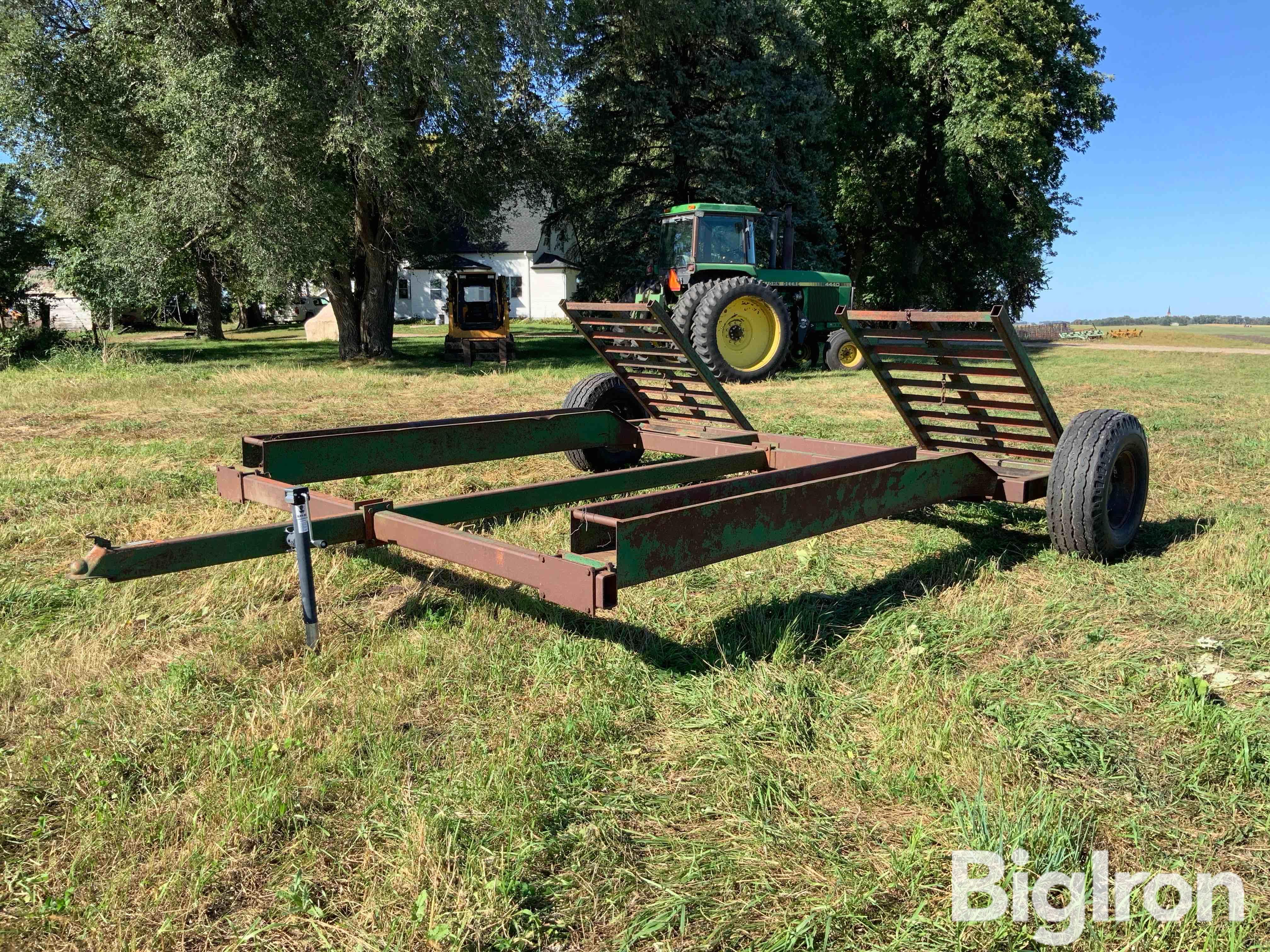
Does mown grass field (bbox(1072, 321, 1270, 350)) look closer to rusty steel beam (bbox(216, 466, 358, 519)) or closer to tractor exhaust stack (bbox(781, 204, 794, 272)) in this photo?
tractor exhaust stack (bbox(781, 204, 794, 272))

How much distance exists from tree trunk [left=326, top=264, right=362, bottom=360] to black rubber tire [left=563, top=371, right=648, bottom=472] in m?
14.0

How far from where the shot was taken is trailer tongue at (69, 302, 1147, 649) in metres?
3.02

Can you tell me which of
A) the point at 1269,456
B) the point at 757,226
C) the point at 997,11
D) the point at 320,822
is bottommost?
the point at 320,822

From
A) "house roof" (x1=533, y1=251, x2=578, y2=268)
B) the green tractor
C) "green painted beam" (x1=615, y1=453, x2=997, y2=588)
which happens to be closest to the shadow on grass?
"green painted beam" (x1=615, y1=453, x2=997, y2=588)

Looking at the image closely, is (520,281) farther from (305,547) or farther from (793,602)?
(305,547)

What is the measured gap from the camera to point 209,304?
30.6 m

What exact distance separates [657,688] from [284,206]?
1398 cm

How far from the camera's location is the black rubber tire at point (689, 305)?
47.3 ft

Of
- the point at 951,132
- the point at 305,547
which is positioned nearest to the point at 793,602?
the point at 305,547

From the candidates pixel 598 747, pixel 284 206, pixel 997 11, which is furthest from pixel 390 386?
pixel 997 11

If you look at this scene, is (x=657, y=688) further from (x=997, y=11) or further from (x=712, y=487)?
(x=997, y=11)

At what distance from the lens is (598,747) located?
2695 mm

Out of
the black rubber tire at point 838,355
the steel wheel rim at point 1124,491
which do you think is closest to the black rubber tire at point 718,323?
the black rubber tire at point 838,355

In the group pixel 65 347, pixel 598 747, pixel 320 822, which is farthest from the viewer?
pixel 65 347
